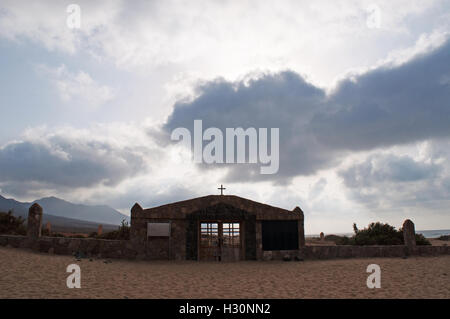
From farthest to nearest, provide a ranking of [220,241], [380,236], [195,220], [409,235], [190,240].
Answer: [380,236] < [409,235] < [220,241] < [195,220] < [190,240]

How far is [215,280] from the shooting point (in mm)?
12797

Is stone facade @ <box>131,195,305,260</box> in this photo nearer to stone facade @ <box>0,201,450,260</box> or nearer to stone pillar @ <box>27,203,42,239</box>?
stone facade @ <box>0,201,450,260</box>

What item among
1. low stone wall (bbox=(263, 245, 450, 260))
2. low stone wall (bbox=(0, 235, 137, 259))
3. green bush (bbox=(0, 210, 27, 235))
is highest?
green bush (bbox=(0, 210, 27, 235))

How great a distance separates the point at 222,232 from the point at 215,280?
23.4ft

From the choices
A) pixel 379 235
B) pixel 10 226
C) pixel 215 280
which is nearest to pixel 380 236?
pixel 379 235

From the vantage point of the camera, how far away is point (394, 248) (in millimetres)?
20453

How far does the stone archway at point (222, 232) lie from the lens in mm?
19281

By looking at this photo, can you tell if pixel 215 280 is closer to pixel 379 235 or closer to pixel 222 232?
pixel 222 232

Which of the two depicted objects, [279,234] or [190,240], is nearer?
[190,240]

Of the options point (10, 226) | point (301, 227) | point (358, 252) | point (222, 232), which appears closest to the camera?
point (222, 232)

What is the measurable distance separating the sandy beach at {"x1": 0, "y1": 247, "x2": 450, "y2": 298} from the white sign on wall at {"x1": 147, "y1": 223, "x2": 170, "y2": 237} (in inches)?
85.0

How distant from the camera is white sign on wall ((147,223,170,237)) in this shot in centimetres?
1889

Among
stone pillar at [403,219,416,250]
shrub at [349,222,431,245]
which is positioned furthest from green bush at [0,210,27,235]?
stone pillar at [403,219,416,250]
